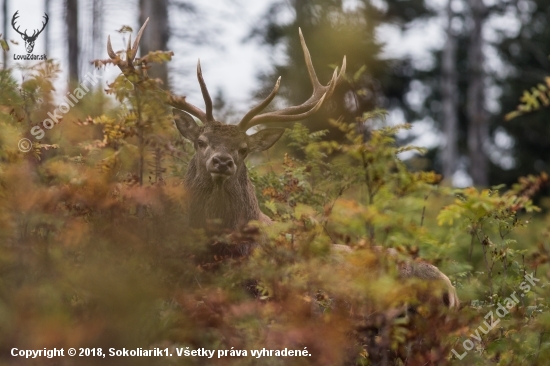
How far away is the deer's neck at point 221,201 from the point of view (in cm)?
809

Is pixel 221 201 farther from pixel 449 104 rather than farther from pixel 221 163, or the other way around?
A: pixel 449 104

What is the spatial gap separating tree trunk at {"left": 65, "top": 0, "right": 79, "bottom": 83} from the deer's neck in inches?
215

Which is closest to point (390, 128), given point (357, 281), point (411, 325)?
point (411, 325)

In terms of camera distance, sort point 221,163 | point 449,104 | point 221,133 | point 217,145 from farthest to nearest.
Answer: point 449,104 < point 221,133 < point 217,145 < point 221,163

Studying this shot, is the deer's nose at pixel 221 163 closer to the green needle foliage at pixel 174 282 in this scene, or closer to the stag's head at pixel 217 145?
the stag's head at pixel 217 145

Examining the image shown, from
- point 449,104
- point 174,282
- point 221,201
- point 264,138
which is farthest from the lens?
point 449,104

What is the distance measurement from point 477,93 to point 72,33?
59.3 feet

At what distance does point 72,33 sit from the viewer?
43.7 ft

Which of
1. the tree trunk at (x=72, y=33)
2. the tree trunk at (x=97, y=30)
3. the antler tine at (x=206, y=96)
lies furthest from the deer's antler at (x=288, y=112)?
the tree trunk at (x=72, y=33)

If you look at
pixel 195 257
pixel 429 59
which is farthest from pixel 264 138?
pixel 429 59

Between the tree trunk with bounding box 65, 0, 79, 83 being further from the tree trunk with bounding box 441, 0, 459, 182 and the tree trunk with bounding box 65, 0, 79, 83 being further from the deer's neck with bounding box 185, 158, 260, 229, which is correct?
the tree trunk with bounding box 441, 0, 459, 182

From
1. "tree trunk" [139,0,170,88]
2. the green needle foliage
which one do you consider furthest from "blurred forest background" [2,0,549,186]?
the green needle foliage

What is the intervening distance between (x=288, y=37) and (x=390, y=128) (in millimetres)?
8823

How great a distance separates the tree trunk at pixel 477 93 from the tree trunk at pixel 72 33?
16.9m
